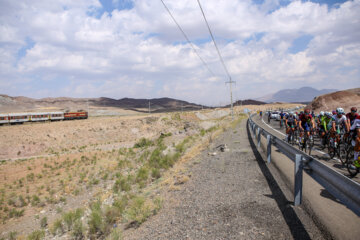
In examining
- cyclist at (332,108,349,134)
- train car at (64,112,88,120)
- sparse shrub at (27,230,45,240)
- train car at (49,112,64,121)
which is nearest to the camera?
sparse shrub at (27,230,45,240)

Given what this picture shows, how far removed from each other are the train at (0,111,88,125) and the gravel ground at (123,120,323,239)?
2224 inches

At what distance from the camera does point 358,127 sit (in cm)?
838

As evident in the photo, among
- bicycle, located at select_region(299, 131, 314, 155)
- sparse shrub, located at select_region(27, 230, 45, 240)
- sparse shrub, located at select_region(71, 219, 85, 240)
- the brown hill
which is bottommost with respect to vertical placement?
sparse shrub, located at select_region(27, 230, 45, 240)

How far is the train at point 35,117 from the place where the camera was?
51.8 m

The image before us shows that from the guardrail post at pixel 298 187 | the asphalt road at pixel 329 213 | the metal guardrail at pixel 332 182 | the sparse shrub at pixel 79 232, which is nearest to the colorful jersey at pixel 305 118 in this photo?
the asphalt road at pixel 329 213

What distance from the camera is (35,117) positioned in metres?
57.0

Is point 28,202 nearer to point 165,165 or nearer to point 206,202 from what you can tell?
point 165,165

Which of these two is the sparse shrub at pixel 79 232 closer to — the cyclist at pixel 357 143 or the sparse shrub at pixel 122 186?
the sparse shrub at pixel 122 186

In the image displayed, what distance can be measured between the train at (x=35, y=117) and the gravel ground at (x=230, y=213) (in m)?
56.5

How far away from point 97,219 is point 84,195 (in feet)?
29.1

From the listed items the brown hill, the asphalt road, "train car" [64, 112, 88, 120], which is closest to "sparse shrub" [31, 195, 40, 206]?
the asphalt road

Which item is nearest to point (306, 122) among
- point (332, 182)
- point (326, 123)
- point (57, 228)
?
point (326, 123)

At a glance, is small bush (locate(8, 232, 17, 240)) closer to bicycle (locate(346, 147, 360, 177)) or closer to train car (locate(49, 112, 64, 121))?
bicycle (locate(346, 147, 360, 177))

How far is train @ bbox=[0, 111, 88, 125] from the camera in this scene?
170 feet
